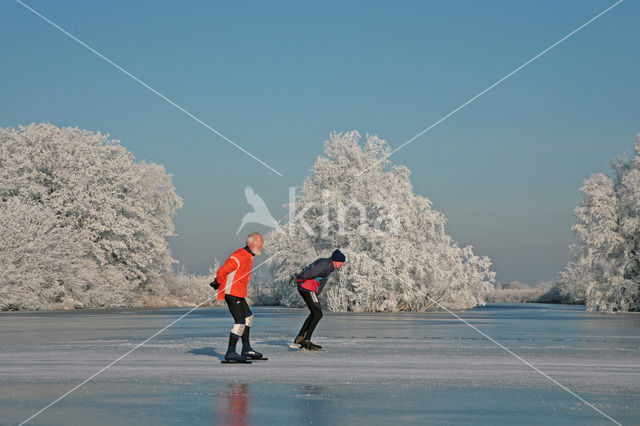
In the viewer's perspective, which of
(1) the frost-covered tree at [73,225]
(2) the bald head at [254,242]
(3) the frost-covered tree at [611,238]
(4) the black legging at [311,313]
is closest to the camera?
(2) the bald head at [254,242]

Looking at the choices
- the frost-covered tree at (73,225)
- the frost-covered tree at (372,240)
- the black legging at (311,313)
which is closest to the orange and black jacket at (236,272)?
the black legging at (311,313)

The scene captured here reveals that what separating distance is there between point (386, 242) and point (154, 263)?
24422mm

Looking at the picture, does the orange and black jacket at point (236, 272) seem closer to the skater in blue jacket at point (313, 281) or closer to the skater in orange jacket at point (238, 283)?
the skater in orange jacket at point (238, 283)

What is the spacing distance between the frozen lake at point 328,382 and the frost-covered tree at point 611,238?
2153 cm

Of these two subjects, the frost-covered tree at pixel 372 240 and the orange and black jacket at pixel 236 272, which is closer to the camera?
the orange and black jacket at pixel 236 272

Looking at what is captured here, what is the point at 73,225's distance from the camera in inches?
2060

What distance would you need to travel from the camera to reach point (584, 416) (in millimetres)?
8102

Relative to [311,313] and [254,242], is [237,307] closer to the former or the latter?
[254,242]

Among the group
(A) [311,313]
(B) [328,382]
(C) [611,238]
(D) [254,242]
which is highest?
(C) [611,238]

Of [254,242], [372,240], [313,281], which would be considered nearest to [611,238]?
[372,240]

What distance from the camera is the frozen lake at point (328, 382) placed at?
816 centimetres

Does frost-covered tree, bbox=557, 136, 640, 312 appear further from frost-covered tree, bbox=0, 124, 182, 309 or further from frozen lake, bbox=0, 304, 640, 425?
frost-covered tree, bbox=0, 124, 182, 309

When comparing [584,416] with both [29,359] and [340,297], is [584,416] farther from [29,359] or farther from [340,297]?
[340,297]

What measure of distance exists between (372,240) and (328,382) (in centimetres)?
2992
